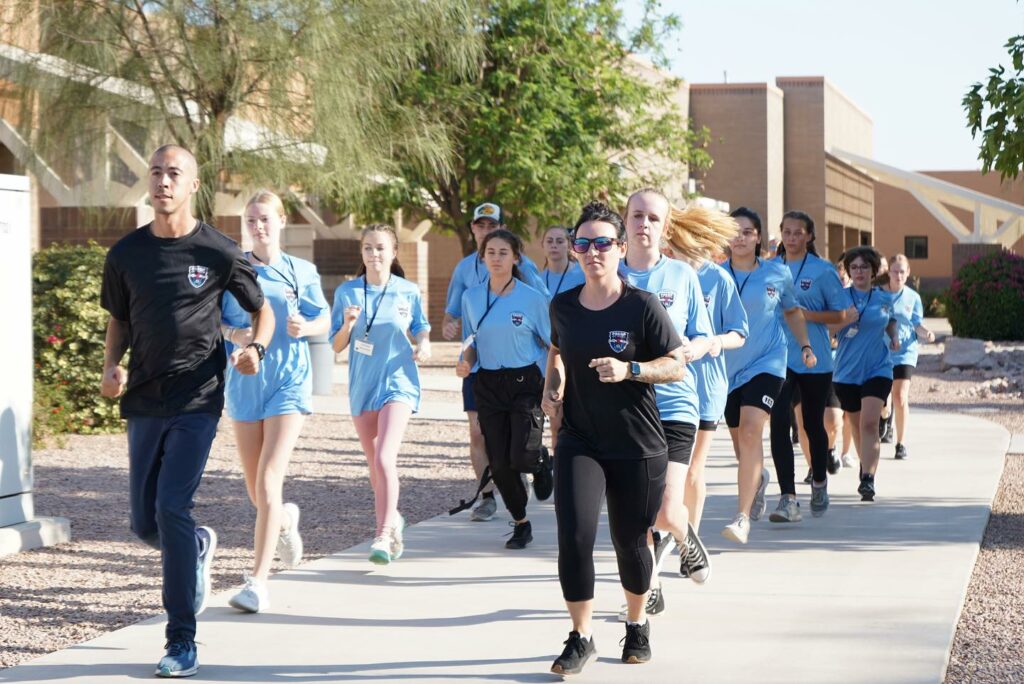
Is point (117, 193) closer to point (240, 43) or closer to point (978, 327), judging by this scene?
point (240, 43)

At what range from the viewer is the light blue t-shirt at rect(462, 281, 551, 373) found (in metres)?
8.53

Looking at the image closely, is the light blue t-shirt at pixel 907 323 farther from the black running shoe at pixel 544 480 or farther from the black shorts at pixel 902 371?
the black running shoe at pixel 544 480

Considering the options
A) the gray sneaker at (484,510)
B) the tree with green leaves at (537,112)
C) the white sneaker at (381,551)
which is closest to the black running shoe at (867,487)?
the gray sneaker at (484,510)

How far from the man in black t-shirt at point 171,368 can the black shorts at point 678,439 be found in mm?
1989

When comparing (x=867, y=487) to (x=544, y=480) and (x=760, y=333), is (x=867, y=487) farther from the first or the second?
(x=544, y=480)

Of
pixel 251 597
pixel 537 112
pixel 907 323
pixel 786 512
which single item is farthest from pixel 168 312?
pixel 537 112

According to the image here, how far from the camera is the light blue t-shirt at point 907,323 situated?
12.6 metres

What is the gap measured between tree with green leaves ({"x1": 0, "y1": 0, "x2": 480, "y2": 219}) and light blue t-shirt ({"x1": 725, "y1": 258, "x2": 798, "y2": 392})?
8167 millimetres

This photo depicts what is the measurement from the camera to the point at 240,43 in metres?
15.6

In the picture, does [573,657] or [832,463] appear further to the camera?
[832,463]

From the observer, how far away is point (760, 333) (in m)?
8.59

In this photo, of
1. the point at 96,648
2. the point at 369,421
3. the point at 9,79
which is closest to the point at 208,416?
the point at 96,648

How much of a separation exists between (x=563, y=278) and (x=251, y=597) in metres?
4.06

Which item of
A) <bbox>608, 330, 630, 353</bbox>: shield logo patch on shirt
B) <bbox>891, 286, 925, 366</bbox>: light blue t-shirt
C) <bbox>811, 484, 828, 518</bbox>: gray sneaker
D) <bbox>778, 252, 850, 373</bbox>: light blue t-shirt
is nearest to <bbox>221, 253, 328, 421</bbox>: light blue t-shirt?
<bbox>608, 330, 630, 353</bbox>: shield logo patch on shirt
